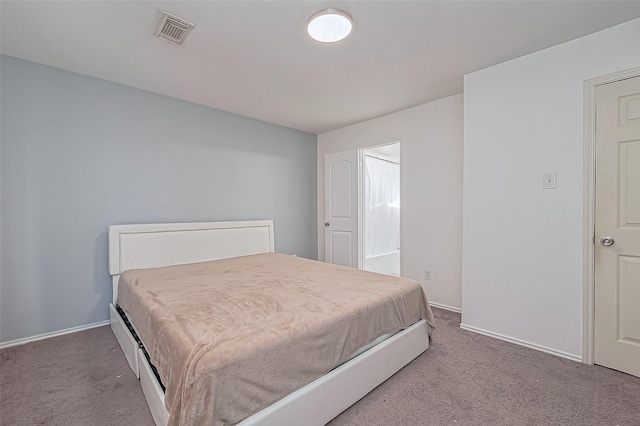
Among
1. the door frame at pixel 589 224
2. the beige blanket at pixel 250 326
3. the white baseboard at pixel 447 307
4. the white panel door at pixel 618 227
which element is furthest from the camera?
the white baseboard at pixel 447 307

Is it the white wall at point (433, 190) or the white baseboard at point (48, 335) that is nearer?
the white baseboard at point (48, 335)

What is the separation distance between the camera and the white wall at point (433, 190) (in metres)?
3.08

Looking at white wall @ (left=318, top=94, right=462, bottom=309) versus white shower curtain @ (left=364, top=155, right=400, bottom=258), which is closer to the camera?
white wall @ (left=318, top=94, right=462, bottom=309)

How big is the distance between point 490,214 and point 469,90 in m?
1.17

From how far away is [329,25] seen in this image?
1.82m

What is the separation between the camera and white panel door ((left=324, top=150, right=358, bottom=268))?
4.07 meters

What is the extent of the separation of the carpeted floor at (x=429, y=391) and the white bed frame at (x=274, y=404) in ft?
0.35

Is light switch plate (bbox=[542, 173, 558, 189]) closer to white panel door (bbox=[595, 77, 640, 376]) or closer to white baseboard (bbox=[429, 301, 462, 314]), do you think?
white panel door (bbox=[595, 77, 640, 376])

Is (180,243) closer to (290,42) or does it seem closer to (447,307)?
(290,42)

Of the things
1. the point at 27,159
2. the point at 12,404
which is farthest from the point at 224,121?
the point at 12,404

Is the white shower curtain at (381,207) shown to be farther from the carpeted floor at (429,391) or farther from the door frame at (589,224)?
the door frame at (589,224)

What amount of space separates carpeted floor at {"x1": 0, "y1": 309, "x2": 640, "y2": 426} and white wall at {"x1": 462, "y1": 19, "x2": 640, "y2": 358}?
0.34 metres

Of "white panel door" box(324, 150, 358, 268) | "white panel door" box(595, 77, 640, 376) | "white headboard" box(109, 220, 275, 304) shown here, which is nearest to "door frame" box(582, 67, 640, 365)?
"white panel door" box(595, 77, 640, 376)

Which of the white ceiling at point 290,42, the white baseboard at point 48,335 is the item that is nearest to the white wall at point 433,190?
the white ceiling at point 290,42
